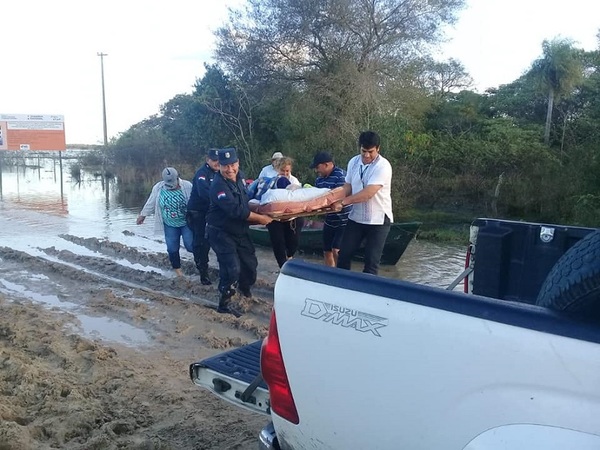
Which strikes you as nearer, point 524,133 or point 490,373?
point 490,373

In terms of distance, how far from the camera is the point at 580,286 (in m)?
1.73

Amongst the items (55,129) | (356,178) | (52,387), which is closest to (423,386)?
(52,387)

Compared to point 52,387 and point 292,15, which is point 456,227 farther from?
point 52,387

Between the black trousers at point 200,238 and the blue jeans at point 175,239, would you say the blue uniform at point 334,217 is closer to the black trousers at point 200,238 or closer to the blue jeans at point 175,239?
the black trousers at point 200,238

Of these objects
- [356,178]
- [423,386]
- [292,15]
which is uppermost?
[292,15]

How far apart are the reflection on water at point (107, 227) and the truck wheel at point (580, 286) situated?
289 inches

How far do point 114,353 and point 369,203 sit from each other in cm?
289

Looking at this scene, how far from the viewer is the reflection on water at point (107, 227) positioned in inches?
407

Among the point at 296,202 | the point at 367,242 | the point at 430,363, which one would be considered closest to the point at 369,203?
the point at 367,242

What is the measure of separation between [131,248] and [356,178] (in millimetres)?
6255

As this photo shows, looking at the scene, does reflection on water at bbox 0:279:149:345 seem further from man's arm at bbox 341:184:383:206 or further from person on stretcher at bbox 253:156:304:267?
man's arm at bbox 341:184:383:206

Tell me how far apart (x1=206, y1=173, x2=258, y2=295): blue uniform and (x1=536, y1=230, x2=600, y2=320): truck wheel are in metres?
4.95

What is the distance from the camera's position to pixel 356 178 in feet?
20.2

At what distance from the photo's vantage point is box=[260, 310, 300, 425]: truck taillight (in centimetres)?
226
